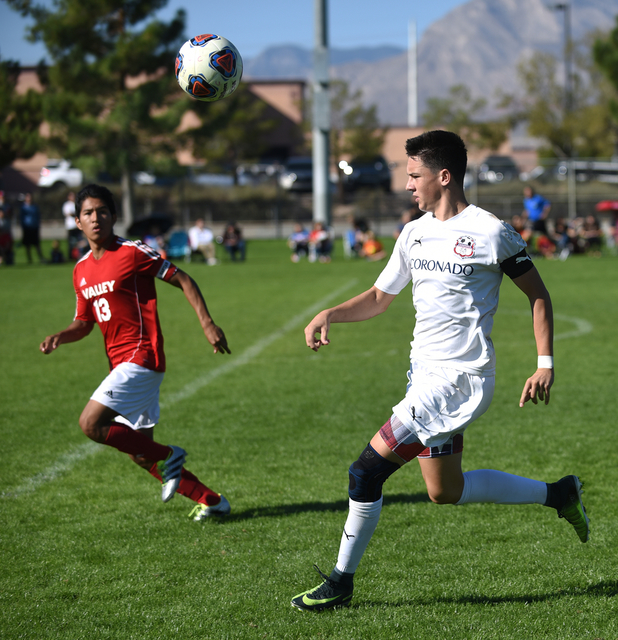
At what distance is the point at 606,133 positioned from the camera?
4666 cm

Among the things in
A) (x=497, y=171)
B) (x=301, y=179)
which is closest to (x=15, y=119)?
(x=301, y=179)

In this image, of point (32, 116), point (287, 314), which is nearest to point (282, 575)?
point (287, 314)

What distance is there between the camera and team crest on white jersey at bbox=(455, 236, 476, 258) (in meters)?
3.36

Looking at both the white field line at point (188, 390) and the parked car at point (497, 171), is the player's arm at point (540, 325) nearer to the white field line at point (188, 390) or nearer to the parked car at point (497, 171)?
the white field line at point (188, 390)

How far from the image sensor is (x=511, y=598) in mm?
3555

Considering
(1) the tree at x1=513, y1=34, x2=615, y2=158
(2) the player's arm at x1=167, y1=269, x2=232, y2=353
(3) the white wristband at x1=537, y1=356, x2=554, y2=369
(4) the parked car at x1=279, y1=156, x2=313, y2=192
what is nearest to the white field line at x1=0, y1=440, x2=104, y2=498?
(2) the player's arm at x1=167, y1=269, x2=232, y2=353

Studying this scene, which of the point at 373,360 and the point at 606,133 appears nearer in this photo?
the point at 373,360

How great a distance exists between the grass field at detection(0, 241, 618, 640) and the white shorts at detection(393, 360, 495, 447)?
82cm

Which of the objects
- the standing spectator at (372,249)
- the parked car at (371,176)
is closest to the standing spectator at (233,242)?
the standing spectator at (372,249)

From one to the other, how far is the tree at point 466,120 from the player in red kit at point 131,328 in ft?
171

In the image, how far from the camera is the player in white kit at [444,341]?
3.34 m

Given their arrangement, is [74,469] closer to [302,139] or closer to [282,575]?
[282,575]

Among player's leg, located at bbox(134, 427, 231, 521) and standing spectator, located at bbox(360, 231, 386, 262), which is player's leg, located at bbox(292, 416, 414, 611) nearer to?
player's leg, located at bbox(134, 427, 231, 521)

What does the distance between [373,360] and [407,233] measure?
19.1ft
